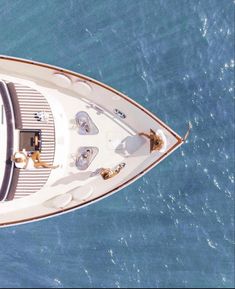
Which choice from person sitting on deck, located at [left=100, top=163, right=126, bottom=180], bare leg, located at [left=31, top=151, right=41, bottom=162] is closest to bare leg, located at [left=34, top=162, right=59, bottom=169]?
bare leg, located at [left=31, top=151, right=41, bottom=162]

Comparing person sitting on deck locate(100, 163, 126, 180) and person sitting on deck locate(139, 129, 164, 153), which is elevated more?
person sitting on deck locate(139, 129, 164, 153)

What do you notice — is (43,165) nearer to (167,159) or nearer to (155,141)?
(155,141)

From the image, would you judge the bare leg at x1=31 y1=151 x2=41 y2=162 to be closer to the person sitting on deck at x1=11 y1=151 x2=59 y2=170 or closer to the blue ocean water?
the person sitting on deck at x1=11 y1=151 x2=59 y2=170

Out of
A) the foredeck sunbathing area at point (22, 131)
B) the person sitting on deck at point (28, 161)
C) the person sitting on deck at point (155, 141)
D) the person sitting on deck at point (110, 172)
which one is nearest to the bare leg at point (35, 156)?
the person sitting on deck at point (28, 161)

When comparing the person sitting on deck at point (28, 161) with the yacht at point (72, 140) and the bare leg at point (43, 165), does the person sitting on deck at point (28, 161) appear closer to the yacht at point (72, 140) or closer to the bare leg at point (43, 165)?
the bare leg at point (43, 165)

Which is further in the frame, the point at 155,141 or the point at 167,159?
the point at 167,159

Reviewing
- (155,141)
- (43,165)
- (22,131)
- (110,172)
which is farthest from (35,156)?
(155,141)
